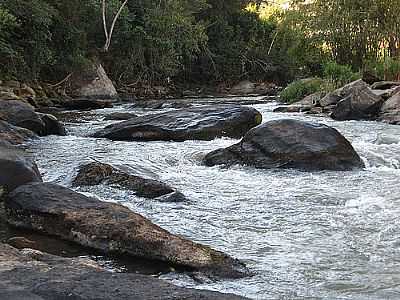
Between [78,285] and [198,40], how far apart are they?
2640 centimetres

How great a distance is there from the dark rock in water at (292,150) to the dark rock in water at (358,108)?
5.24 meters

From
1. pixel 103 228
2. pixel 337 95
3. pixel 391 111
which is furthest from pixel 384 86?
pixel 103 228

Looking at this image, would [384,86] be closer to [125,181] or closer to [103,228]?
[125,181]

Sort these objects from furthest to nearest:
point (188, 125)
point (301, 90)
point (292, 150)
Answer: point (301, 90), point (188, 125), point (292, 150)

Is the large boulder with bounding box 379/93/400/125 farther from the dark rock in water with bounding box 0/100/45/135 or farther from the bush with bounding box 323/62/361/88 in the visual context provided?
the dark rock in water with bounding box 0/100/45/135

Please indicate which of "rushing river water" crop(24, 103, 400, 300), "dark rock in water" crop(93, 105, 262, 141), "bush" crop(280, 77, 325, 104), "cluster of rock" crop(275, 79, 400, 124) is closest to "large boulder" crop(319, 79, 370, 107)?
"cluster of rock" crop(275, 79, 400, 124)

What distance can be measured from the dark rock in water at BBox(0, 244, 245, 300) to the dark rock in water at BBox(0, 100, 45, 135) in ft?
27.6

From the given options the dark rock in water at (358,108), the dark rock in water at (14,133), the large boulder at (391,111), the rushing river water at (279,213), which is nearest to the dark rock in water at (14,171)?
the rushing river water at (279,213)

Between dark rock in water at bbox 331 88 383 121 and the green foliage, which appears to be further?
the green foliage

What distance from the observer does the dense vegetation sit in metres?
19.0

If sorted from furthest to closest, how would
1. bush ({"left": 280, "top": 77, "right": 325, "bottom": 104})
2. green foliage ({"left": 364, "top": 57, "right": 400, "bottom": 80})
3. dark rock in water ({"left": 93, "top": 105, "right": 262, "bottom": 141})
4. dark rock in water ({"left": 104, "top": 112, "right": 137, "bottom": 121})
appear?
bush ({"left": 280, "top": 77, "right": 325, "bottom": 104}), green foliage ({"left": 364, "top": 57, "right": 400, "bottom": 80}), dark rock in water ({"left": 104, "top": 112, "right": 137, "bottom": 121}), dark rock in water ({"left": 93, "top": 105, "right": 262, "bottom": 141})

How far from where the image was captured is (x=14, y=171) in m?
6.08

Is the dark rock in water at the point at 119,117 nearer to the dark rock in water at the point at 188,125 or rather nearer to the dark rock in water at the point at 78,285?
the dark rock in water at the point at 188,125

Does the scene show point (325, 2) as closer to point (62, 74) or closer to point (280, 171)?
point (62, 74)
